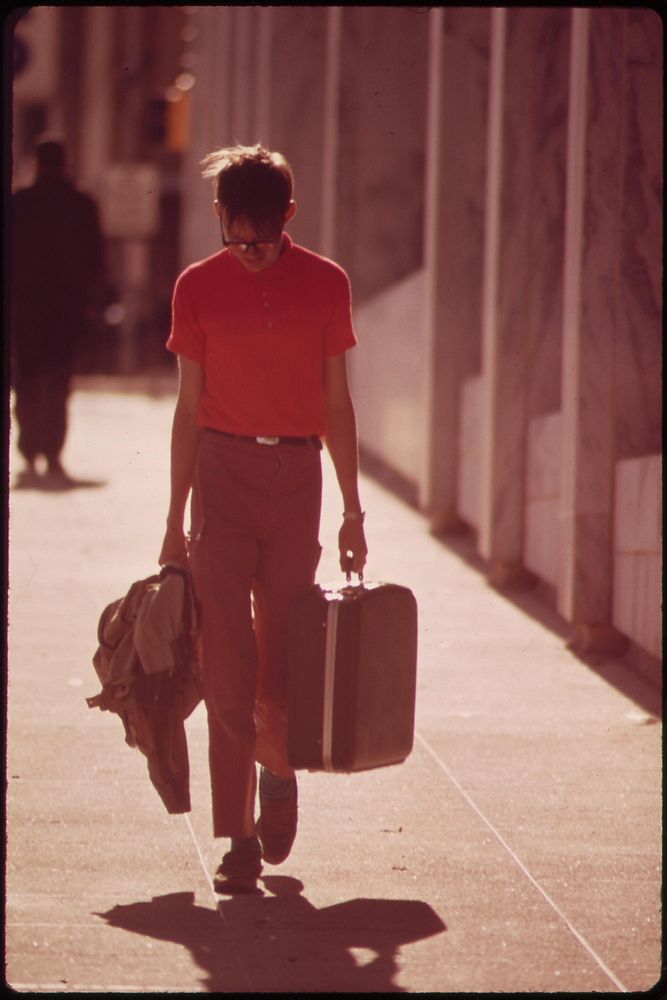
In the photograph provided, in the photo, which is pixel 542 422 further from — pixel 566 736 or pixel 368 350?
pixel 368 350

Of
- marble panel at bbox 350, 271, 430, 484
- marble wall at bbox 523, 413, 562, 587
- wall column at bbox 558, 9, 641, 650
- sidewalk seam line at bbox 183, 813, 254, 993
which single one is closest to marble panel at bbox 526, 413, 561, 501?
marble wall at bbox 523, 413, 562, 587

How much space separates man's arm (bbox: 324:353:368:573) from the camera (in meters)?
6.22

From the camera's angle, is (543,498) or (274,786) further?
(543,498)

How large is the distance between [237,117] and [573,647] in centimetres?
2166

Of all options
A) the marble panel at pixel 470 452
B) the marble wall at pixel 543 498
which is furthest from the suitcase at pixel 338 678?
the marble panel at pixel 470 452

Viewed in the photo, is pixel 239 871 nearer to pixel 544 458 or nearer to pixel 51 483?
pixel 544 458

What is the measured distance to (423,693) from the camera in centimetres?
912

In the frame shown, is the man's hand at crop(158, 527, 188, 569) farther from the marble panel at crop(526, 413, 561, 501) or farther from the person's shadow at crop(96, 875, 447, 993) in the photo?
the marble panel at crop(526, 413, 561, 501)

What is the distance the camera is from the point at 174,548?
20.3 feet

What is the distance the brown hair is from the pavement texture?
160cm

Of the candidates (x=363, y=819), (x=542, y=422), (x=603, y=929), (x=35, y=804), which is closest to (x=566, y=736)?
(x=363, y=819)

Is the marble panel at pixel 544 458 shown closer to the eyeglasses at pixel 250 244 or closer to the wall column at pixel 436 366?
the wall column at pixel 436 366

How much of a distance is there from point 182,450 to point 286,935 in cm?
123

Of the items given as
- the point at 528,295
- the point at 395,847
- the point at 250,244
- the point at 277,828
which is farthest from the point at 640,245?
the point at 277,828
